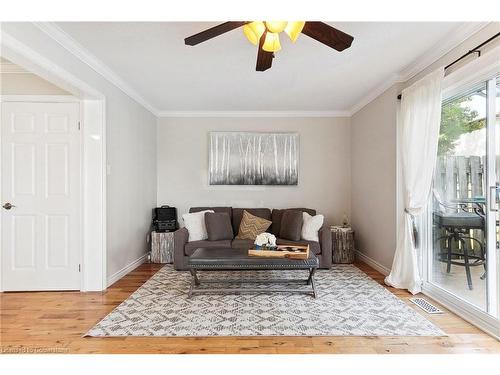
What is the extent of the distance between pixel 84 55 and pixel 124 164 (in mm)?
1488

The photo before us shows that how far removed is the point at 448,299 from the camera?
3041 mm

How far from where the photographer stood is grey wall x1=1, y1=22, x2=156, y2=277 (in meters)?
3.34

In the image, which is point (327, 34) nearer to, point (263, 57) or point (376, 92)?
point (263, 57)

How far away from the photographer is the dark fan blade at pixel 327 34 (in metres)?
2.11

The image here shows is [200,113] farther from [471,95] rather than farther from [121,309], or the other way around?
[471,95]

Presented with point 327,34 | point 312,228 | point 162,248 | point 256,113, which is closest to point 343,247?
point 312,228

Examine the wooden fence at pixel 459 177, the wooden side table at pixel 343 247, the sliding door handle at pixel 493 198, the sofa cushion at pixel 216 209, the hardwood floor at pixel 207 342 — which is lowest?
the hardwood floor at pixel 207 342

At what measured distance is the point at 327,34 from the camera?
86.0 inches

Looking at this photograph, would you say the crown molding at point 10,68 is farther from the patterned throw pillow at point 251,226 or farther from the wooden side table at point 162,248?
the patterned throw pillow at point 251,226

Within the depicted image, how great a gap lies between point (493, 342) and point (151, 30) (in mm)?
3698

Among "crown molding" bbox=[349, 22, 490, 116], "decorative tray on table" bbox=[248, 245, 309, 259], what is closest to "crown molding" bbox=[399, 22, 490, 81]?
"crown molding" bbox=[349, 22, 490, 116]

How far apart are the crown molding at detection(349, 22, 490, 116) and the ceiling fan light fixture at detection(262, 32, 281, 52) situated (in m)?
1.65

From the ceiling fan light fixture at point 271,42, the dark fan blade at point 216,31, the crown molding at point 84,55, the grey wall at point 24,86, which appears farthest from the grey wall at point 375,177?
the grey wall at point 24,86

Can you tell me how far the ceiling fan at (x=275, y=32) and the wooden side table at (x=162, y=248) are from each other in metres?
3.34
